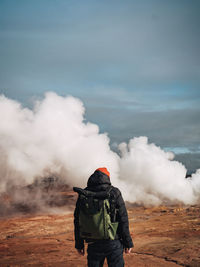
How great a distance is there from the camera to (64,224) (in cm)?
1566

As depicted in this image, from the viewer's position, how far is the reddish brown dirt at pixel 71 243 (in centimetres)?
789

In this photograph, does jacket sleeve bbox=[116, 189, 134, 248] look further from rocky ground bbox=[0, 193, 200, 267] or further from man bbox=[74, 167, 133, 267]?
rocky ground bbox=[0, 193, 200, 267]

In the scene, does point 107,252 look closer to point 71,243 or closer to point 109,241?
point 109,241

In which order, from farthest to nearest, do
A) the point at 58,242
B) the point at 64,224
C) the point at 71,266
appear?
the point at 64,224
the point at 58,242
the point at 71,266

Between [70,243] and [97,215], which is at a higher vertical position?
[97,215]

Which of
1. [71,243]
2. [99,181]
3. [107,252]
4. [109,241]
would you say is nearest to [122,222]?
[109,241]

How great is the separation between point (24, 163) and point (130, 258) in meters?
18.4

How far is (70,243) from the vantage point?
10.9m

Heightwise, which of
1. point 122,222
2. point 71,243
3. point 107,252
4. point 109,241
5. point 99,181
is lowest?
point 71,243

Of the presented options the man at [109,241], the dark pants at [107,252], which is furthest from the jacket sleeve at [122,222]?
the dark pants at [107,252]

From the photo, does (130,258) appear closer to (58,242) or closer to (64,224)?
(58,242)

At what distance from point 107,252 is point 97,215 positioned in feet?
1.73

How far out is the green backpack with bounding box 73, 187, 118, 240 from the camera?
10.7ft

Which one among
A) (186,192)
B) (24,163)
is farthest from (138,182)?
(24,163)
